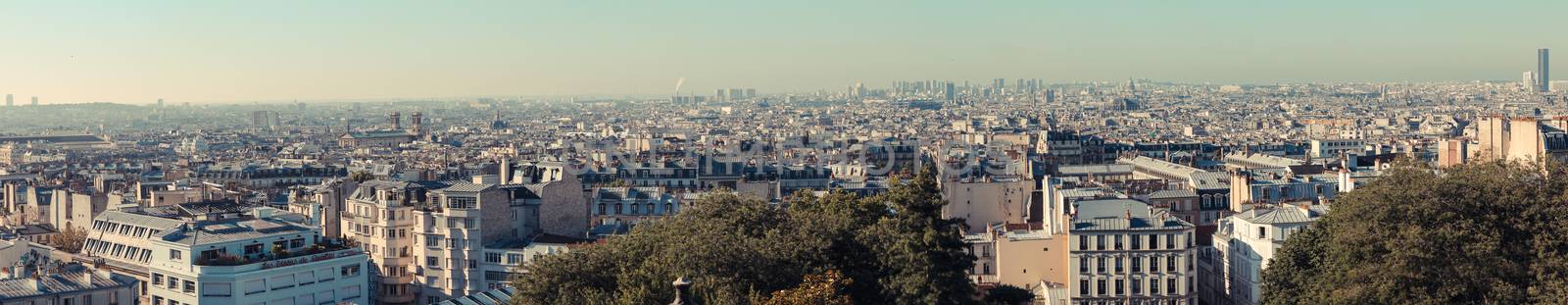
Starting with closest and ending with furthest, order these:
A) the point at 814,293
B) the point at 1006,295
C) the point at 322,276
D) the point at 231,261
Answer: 1. the point at 814,293
2. the point at 1006,295
3. the point at 231,261
4. the point at 322,276

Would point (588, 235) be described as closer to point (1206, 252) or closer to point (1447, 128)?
point (1206, 252)

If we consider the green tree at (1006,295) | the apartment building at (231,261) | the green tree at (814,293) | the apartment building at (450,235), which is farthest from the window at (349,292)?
the green tree at (814,293)

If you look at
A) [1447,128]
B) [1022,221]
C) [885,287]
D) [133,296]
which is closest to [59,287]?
[133,296]

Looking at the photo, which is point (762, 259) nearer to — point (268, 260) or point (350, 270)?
point (268, 260)

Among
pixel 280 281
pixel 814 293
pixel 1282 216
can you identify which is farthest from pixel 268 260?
pixel 1282 216

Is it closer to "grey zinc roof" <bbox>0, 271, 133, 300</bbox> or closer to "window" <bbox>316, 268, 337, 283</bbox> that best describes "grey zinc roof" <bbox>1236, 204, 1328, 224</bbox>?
"window" <bbox>316, 268, 337, 283</bbox>

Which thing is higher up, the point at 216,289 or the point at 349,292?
the point at 216,289

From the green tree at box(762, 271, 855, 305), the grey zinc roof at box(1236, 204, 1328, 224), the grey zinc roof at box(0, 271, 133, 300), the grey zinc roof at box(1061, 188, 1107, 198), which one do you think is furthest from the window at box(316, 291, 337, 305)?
the grey zinc roof at box(1236, 204, 1328, 224)
